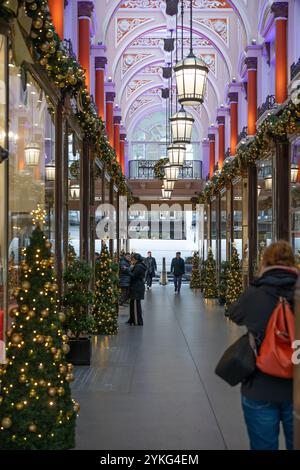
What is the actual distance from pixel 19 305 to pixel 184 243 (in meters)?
34.4

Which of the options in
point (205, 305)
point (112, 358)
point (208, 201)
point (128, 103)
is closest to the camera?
point (112, 358)

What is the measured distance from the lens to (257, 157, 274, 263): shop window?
15220 millimetres

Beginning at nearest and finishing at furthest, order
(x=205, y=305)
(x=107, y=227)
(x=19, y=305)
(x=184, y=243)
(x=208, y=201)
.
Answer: (x=19, y=305) → (x=107, y=227) → (x=205, y=305) → (x=208, y=201) → (x=184, y=243)

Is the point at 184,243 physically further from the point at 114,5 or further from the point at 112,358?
the point at 112,358

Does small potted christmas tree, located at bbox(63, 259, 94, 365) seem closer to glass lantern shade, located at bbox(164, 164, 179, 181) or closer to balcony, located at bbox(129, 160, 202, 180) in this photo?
glass lantern shade, located at bbox(164, 164, 179, 181)

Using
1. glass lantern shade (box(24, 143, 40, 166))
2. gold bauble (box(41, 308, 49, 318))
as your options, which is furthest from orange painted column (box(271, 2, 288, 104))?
gold bauble (box(41, 308, 49, 318))

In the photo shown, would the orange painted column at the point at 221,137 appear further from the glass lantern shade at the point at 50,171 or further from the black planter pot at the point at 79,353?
the black planter pot at the point at 79,353

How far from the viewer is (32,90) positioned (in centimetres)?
847

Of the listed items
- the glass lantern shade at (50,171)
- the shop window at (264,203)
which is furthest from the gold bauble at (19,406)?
the shop window at (264,203)

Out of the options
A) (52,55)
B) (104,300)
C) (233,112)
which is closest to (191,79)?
(52,55)

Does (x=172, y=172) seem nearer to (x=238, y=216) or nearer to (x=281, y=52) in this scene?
(x=238, y=216)

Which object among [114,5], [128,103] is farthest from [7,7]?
[128,103]

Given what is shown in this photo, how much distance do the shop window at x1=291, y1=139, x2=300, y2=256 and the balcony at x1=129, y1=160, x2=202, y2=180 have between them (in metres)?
22.9

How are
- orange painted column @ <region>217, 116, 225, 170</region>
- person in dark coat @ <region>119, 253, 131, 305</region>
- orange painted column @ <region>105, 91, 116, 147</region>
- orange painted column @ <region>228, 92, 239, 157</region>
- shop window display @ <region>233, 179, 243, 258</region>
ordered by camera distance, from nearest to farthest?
person in dark coat @ <region>119, 253, 131, 305</region>, shop window display @ <region>233, 179, 243, 258</region>, orange painted column @ <region>105, 91, 116, 147</region>, orange painted column @ <region>228, 92, 239, 157</region>, orange painted column @ <region>217, 116, 225, 170</region>
